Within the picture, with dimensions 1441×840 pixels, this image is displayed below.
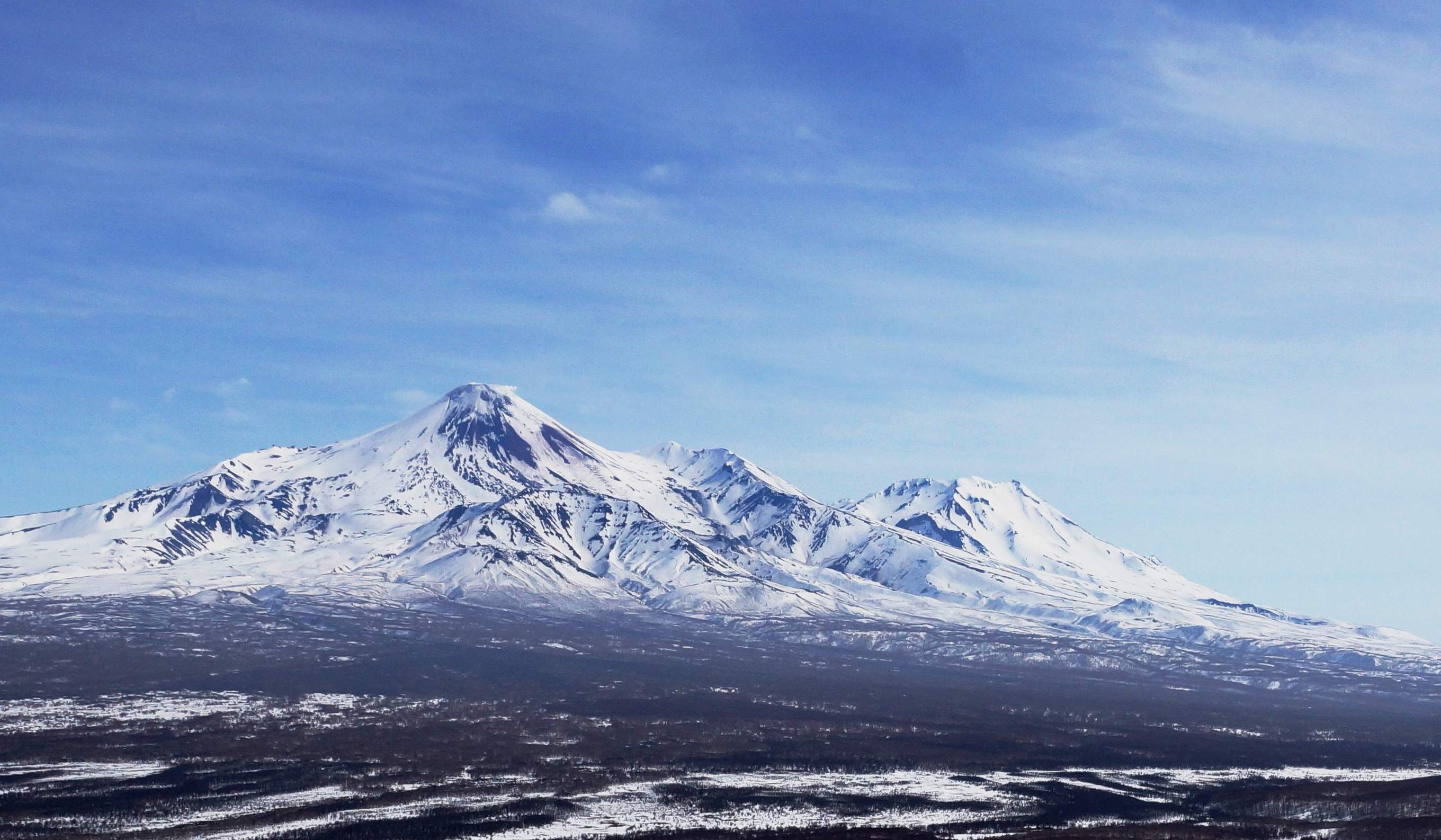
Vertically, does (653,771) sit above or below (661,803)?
above

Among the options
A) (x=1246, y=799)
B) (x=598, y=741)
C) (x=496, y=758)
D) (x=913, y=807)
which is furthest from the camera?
(x=598, y=741)

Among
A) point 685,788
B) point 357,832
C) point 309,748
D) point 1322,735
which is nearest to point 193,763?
point 309,748

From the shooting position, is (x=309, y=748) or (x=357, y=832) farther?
(x=309, y=748)

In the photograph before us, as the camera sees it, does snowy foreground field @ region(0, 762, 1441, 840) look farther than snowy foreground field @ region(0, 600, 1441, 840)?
No

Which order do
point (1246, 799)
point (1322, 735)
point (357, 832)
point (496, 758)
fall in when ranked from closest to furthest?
point (357, 832) → point (1246, 799) → point (496, 758) → point (1322, 735)

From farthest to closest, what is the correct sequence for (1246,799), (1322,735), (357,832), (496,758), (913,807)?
(1322,735), (496,758), (1246,799), (913,807), (357,832)

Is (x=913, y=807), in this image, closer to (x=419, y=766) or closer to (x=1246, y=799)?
(x=1246, y=799)

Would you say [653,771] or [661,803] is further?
[653,771]

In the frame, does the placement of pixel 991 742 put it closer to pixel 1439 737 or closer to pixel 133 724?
pixel 1439 737

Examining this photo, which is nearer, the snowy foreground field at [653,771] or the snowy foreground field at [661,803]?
the snowy foreground field at [661,803]

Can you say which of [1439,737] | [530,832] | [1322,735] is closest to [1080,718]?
[1322,735]
